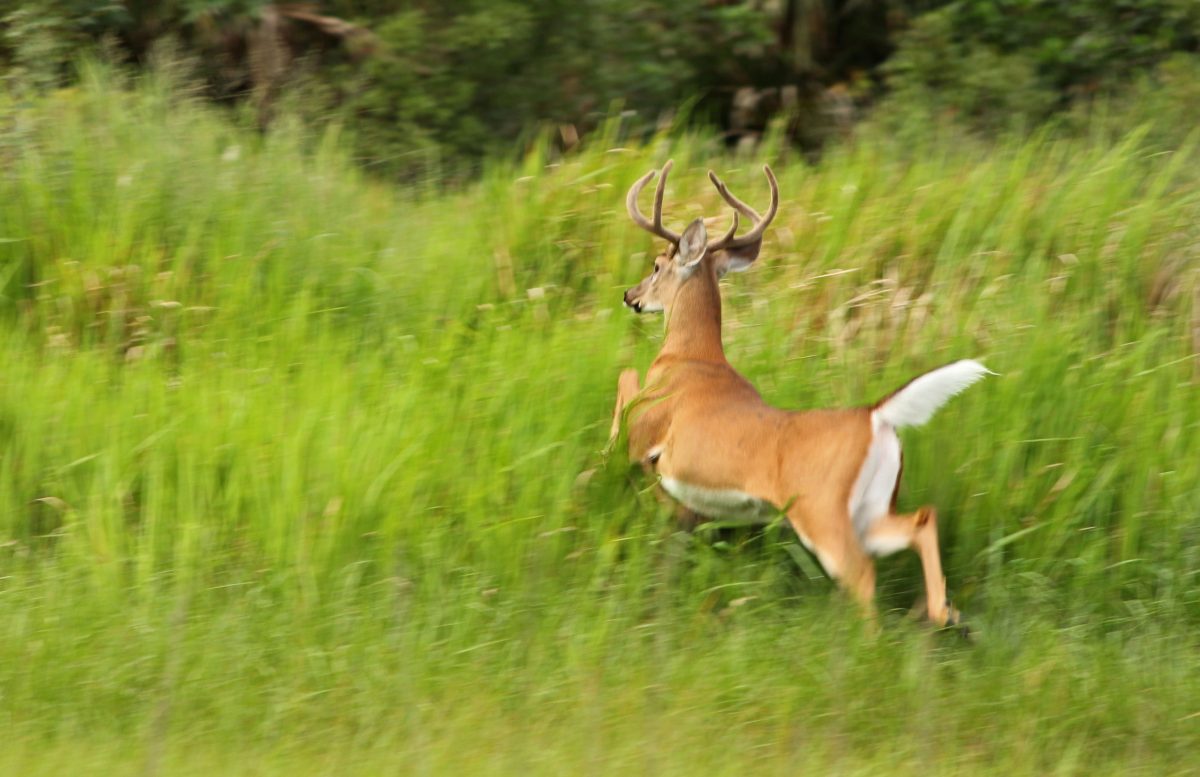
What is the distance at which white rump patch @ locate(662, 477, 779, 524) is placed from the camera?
527cm

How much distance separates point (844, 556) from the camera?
4.95 meters

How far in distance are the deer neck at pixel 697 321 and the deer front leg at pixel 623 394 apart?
8.4 inches

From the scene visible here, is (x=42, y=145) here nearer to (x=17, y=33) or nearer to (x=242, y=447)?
(x=17, y=33)

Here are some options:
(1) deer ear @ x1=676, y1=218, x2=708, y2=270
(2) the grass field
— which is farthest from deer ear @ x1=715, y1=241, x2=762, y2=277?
(2) the grass field

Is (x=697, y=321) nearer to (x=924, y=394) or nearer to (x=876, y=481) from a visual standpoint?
(x=876, y=481)

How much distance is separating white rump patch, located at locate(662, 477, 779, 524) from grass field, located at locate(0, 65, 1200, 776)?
0.52ft

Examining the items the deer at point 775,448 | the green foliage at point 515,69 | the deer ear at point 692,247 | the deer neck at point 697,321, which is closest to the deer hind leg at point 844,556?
the deer at point 775,448

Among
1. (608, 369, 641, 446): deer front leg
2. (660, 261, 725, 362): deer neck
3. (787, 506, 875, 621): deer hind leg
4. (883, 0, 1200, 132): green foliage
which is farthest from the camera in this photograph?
(883, 0, 1200, 132): green foliage

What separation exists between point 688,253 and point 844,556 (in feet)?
5.32

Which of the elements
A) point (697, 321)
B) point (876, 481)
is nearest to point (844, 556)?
point (876, 481)

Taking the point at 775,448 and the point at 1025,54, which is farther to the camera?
the point at 1025,54

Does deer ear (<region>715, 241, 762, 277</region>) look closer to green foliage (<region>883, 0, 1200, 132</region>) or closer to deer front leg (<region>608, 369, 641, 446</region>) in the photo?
Result: deer front leg (<region>608, 369, 641, 446</region>)

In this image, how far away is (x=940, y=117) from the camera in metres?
10.6

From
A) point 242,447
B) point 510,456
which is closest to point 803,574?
point 510,456
